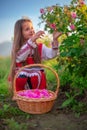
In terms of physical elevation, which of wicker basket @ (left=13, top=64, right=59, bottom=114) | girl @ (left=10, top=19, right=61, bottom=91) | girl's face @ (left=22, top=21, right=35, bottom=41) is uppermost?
girl's face @ (left=22, top=21, right=35, bottom=41)

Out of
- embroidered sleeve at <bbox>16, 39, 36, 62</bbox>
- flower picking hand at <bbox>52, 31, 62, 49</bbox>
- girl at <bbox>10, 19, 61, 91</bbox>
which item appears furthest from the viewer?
girl at <bbox>10, 19, 61, 91</bbox>

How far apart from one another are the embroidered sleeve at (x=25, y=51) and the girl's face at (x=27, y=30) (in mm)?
197

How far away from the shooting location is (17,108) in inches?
174

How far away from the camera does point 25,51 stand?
15.6 ft

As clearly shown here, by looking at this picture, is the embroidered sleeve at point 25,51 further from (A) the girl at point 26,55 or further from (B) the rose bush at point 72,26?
(B) the rose bush at point 72,26

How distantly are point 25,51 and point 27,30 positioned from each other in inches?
12.7

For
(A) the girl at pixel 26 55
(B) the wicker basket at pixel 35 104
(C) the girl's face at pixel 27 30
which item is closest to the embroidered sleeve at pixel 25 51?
(A) the girl at pixel 26 55

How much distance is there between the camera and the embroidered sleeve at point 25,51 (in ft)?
15.4

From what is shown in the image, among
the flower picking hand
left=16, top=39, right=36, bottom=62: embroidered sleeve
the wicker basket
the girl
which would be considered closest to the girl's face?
the girl

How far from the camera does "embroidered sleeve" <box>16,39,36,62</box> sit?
185 inches

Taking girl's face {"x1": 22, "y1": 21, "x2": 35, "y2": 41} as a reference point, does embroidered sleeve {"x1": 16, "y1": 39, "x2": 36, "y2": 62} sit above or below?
below

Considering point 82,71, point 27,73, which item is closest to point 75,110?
point 82,71

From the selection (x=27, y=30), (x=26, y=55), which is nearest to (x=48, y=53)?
(x=26, y=55)

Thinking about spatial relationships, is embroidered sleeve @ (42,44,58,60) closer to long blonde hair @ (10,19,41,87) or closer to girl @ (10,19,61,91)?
girl @ (10,19,61,91)
